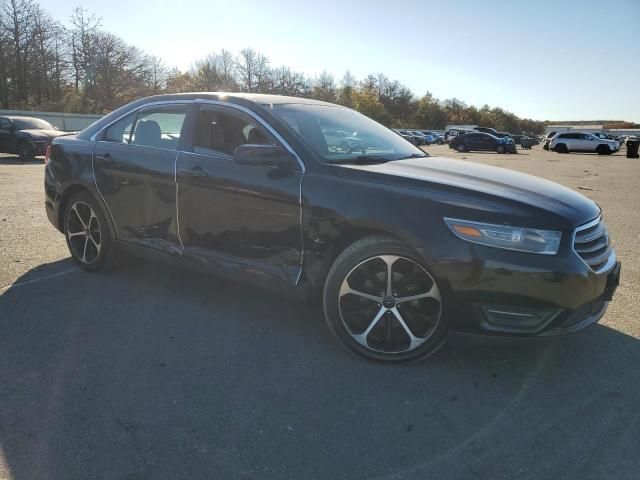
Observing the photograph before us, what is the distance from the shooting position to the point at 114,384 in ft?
9.25

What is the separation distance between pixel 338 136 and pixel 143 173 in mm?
1634

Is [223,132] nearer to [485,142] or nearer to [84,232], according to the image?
[84,232]

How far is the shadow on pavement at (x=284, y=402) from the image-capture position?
86.9 inches

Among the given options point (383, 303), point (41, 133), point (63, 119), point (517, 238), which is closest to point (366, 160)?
point (383, 303)

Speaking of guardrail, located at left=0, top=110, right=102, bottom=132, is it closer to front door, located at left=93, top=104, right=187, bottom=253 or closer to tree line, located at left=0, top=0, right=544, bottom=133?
tree line, located at left=0, top=0, right=544, bottom=133

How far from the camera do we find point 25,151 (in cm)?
1667

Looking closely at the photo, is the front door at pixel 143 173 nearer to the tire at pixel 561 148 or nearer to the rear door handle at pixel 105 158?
the rear door handle at pixel 105 158

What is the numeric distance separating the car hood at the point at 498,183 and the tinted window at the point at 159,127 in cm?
155

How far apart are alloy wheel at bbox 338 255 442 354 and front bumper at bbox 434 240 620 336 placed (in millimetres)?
151

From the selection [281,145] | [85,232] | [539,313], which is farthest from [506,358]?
[85,232]

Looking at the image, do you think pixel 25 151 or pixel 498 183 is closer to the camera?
pixel 498 183

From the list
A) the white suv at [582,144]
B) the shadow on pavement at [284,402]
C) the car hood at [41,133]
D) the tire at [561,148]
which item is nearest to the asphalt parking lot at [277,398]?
the shadow on pavement at [284,402]

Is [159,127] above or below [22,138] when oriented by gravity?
above

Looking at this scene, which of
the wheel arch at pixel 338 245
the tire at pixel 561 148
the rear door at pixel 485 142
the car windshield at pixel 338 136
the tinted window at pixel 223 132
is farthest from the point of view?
the tire at pixel 561 148
